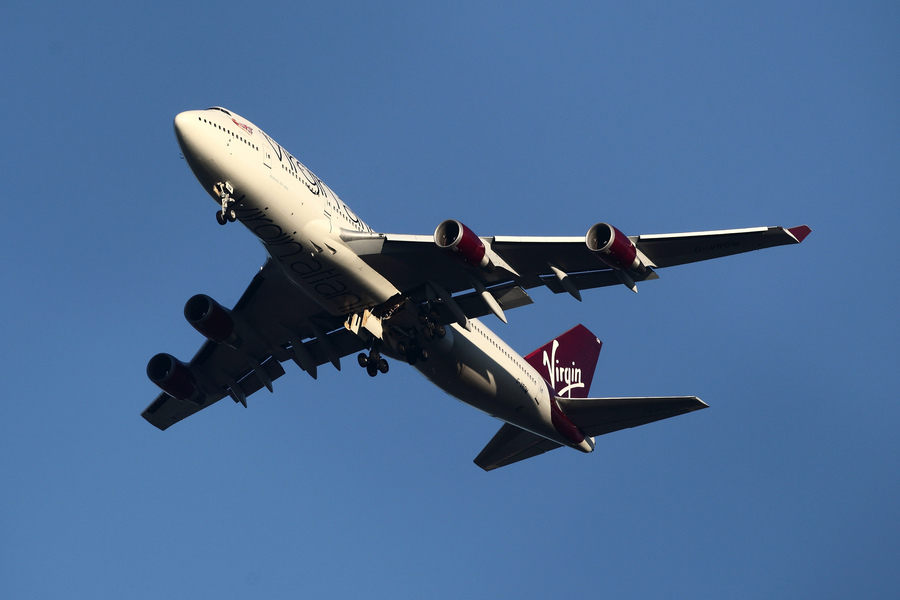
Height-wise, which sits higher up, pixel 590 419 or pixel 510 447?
pixel 590 419

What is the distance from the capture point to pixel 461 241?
28.8m

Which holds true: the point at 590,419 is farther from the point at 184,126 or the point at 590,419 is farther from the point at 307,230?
the point at 184,126

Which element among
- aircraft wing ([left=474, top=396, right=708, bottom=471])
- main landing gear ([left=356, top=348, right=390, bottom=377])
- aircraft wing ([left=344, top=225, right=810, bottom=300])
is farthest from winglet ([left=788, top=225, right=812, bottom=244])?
main landing gear ([left=356, top=348, right=390, bottom=377])

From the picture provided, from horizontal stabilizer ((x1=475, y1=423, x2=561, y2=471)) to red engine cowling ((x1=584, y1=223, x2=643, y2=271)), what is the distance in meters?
12.6

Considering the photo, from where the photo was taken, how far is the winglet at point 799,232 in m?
28.0

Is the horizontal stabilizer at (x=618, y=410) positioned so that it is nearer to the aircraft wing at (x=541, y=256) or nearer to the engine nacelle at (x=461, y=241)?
the aircraft wing at (x=541, y=256)

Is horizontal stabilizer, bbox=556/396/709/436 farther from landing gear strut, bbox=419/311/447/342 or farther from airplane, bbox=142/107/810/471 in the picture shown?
landing gear strut, bbox=419/311/447/342

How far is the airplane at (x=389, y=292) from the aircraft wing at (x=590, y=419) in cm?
6

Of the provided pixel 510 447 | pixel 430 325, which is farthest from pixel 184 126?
pixel 510 447

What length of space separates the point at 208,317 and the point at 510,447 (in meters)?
13.9

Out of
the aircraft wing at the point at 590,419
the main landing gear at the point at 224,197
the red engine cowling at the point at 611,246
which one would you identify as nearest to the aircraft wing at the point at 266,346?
the main landing gear at the point at 224,197

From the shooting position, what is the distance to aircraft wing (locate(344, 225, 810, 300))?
29406 mm

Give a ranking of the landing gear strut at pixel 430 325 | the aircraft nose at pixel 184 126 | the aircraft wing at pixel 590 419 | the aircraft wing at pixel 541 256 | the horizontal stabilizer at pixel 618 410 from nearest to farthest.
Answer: the aircraft nose at pixel 184 126 → the aircraft wing at pixel 541 256 → the landing gear strut at pixel 430 325 → the horizontal stabilizer at pixel 618 410 → the aircraft wing at pixel 590 419

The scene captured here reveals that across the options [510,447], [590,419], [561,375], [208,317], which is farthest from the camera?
[561,375]
